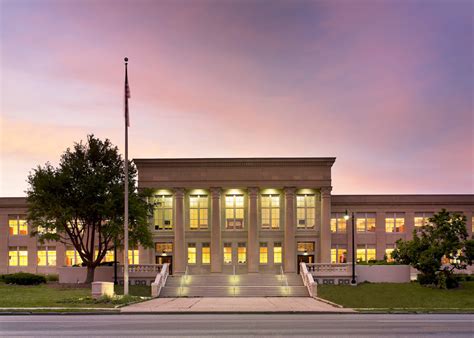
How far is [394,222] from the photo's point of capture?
218ft

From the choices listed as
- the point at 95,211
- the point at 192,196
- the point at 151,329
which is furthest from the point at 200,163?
the point at 151,329

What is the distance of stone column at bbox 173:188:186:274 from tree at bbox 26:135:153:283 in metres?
12.0

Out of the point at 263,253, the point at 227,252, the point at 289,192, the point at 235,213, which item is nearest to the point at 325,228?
the point at 289,192

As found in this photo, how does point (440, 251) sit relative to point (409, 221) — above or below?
below

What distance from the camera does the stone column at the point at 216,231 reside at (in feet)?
192

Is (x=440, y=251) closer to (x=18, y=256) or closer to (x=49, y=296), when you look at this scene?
(x=49, y=296)

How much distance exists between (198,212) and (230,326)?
40509 mm

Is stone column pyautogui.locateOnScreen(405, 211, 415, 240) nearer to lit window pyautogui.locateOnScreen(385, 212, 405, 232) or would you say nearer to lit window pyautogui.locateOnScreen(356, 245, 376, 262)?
lit window pyautogui.locateOnScreen(385, 212, 405, 232)

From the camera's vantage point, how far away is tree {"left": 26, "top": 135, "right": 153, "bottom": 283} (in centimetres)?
4444

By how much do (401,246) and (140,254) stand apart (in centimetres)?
2835

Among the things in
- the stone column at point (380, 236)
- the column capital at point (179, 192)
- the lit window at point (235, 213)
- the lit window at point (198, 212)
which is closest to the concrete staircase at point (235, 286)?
the lit window at point (235, 213)

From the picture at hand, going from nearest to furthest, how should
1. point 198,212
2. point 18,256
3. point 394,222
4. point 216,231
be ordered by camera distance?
1. point 216,231
2. point 198,212
3. point 394,222
4. point 18,256

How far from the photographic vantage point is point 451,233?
4131 centimetres

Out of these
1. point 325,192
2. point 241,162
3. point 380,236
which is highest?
point 241,162
